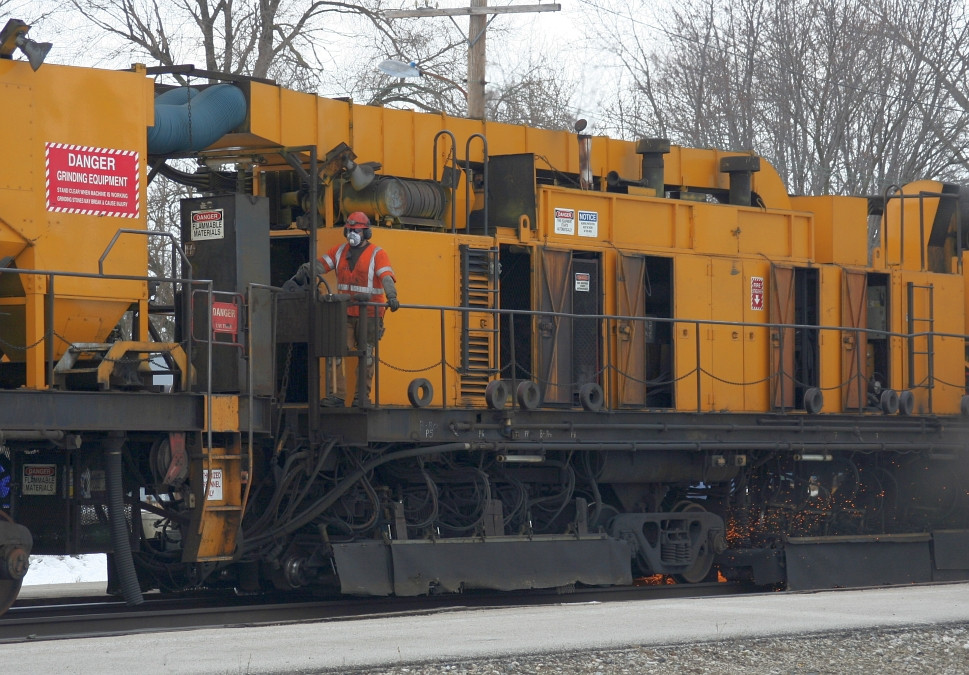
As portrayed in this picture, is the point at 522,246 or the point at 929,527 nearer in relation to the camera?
the point at 522,246

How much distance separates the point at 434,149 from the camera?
526 inches

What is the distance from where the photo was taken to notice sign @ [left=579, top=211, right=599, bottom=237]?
14250mm

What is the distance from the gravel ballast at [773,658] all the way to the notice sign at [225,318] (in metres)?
4.23

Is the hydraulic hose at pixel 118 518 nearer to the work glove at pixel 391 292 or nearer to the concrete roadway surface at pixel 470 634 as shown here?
the concrete roadway surface at pixel 470 634

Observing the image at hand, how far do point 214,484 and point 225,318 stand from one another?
4.66ft

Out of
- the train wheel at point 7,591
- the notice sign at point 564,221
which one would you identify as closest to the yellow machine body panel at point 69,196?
the train wheel at point 7,591

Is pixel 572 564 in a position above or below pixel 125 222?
below

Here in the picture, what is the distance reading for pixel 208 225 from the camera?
12305 mm

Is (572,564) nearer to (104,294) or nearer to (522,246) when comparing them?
(522,246)

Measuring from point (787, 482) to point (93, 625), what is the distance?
8249mm

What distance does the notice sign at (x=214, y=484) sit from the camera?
11375 millimetres

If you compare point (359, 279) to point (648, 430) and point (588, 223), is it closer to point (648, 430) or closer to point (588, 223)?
point (588, 223)

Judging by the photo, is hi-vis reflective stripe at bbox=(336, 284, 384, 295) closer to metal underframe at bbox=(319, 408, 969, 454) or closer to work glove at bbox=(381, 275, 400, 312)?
work glove at bbox=(381, 275, 400, 312)

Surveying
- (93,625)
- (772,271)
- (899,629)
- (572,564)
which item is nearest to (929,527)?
(772,271)
